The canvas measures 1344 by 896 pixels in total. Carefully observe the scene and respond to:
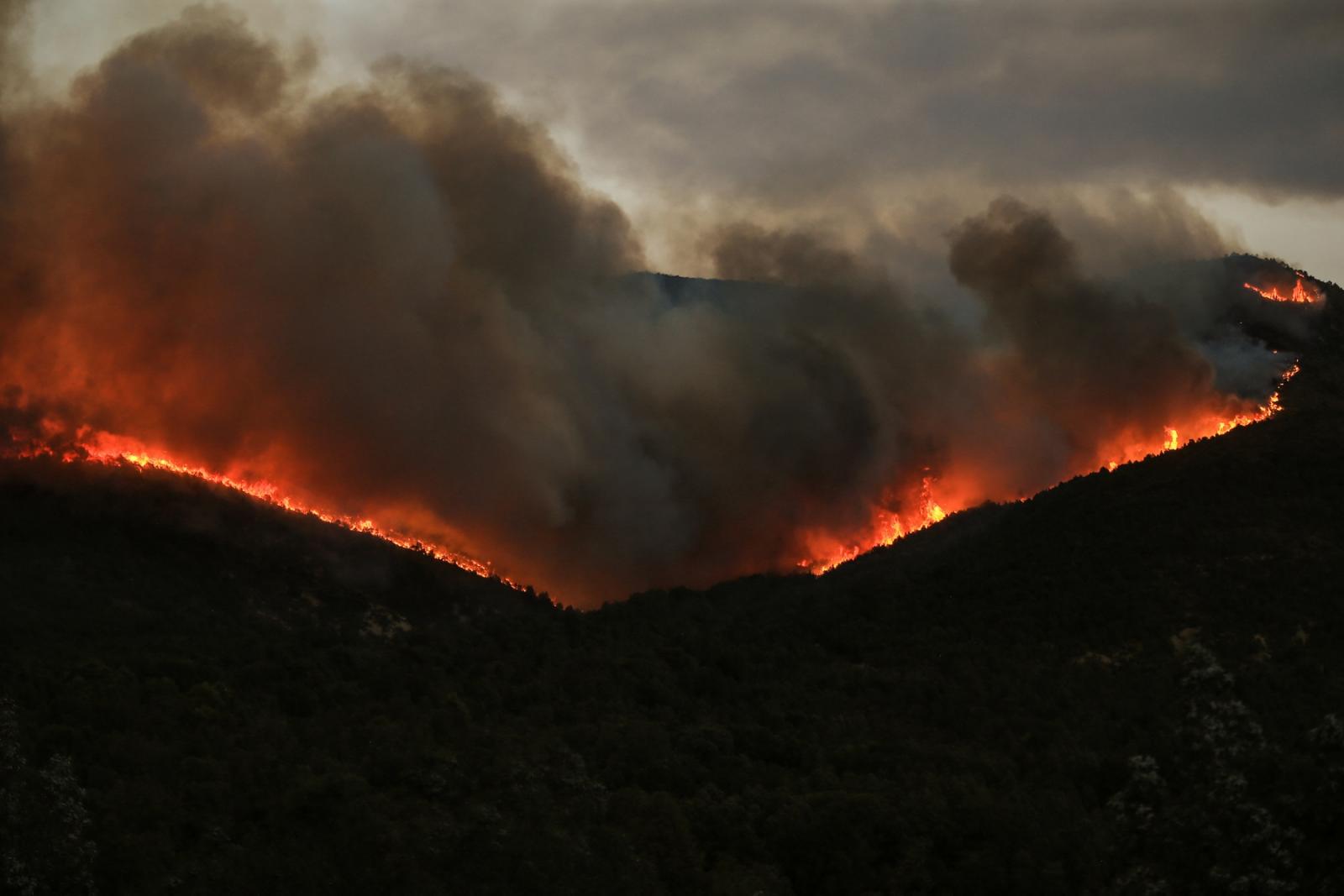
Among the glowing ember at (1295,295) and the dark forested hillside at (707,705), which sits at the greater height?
the glowing ember at (1295,295)

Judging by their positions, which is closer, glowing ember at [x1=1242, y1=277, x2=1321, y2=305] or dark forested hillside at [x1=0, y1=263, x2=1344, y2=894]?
dark forested hillside at [x1=0, y1=263, x2=1344, y2=894]

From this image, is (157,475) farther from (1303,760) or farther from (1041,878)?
(1303,760)

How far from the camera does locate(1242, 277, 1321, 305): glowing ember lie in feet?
429

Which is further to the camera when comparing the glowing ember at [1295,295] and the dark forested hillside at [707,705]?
the glowing ember at [1295,295]

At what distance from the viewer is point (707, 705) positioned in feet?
288

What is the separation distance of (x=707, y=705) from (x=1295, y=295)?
Result: 65358mm

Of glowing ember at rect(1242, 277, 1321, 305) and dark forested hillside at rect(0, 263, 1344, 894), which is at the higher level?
glowing ember at rect(1242, 277, 1321, 305)

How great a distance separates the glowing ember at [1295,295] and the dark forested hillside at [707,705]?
15.7 metres

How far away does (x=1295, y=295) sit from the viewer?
133 m

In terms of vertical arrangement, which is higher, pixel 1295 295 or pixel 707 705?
pixel 1295 295

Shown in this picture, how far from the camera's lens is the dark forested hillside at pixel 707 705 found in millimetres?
57250

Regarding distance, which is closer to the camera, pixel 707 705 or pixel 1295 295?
pixel 707 705

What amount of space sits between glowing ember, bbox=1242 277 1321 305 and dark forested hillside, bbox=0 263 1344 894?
15.7 metres

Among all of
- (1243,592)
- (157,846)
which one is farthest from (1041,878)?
(1243,592)
